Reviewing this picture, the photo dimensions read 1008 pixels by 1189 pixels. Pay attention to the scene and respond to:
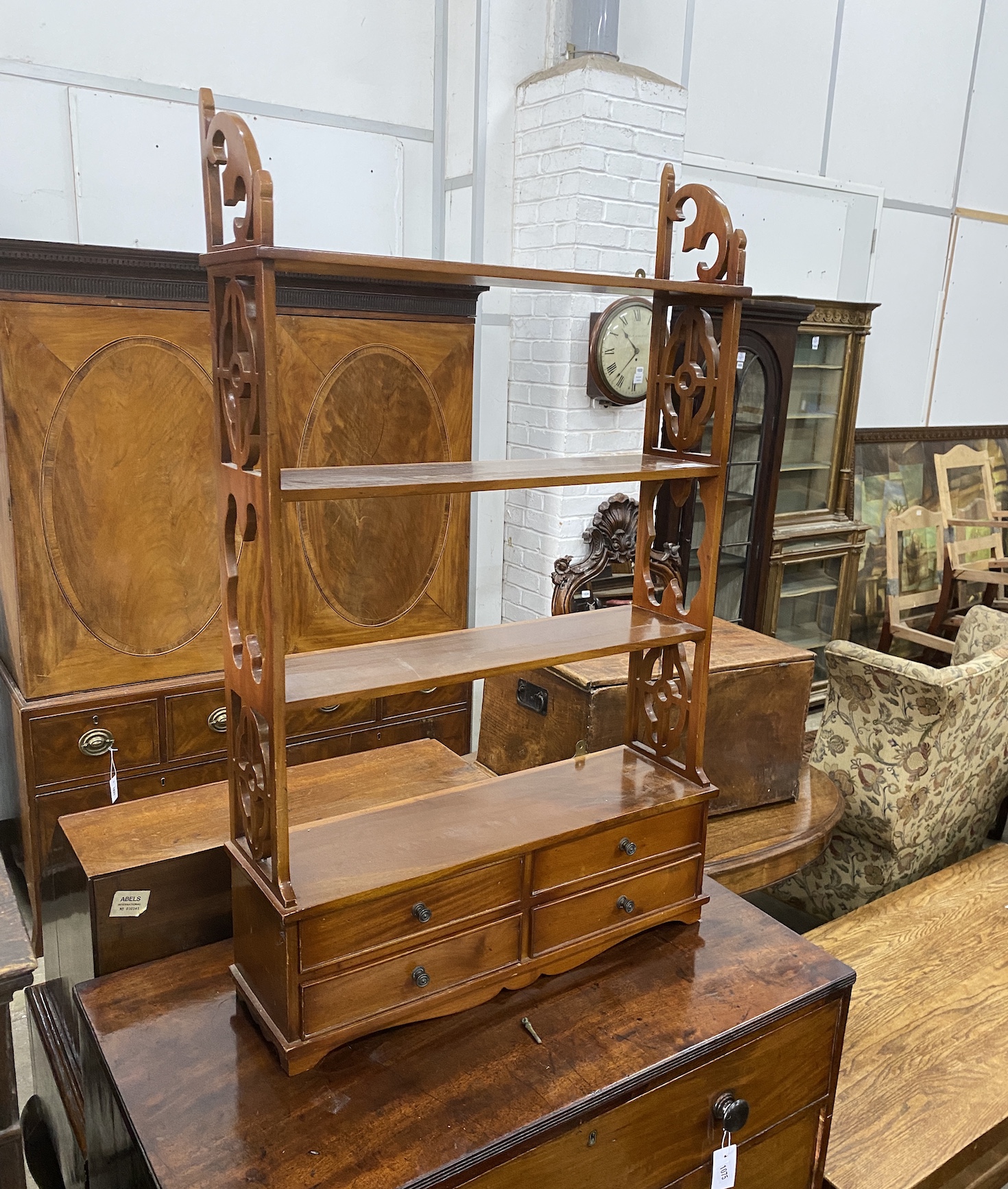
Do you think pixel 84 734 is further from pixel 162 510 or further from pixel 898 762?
pixel 898 762

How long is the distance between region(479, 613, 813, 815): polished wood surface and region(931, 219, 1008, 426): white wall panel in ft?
13.5

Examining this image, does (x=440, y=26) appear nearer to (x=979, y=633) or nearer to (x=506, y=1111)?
(x=979, y=633)

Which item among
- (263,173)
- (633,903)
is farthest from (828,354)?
(263,173)

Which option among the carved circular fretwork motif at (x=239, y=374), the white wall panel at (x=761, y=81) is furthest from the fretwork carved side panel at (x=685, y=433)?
the white wall panel at (x=761, y=81)

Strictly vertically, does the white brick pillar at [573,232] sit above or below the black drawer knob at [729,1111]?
above

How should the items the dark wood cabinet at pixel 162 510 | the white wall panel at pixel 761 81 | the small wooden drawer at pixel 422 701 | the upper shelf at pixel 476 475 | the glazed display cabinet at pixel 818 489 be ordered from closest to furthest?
the upper shelf at pixel 476 475 → the dark wood cabinet at pixel 162 510 → the small wooden drawer at pixel 422 701 → the white wall panel at pixel 761 81 → the glazed display cabinet at pixel 818 489

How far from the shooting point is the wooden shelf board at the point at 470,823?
1.42m

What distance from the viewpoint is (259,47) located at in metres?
3.27

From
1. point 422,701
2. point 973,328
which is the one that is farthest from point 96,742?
point 973,328

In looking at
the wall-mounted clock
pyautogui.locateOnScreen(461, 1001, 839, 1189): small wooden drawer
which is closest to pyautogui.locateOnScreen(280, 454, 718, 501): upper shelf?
pyautogui.locateOnScreen(461, 1001, 839, 1189): small wooden drawer

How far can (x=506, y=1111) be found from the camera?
4.36 feet

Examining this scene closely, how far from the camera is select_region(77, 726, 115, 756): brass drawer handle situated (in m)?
2.80

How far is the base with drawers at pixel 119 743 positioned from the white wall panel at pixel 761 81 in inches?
123

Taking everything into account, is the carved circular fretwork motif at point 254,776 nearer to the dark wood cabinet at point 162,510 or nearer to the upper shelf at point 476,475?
the upper shelf at point 476,475
